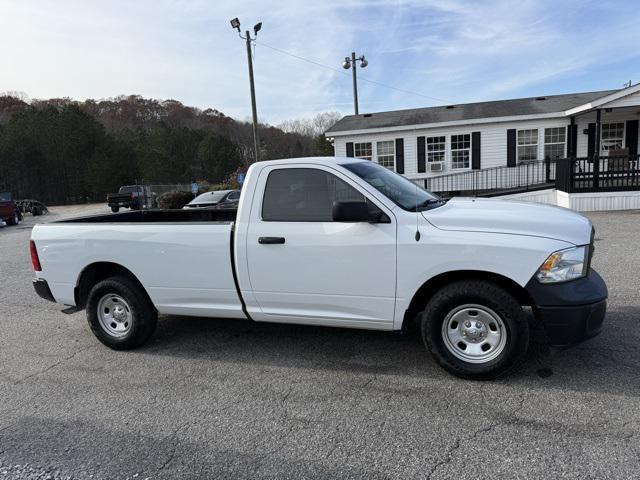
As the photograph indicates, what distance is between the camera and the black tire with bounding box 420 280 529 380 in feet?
11.9

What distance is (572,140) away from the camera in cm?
1842

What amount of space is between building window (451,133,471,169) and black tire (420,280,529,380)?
57.0 feet

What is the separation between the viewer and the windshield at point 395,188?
4.11 meters

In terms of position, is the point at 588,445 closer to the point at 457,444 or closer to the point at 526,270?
the point at 457,444

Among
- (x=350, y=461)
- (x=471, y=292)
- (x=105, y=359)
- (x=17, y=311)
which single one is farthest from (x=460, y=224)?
(x=17, y=311)

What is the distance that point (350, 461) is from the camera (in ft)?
9.45

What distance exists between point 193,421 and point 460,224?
8.33 ft

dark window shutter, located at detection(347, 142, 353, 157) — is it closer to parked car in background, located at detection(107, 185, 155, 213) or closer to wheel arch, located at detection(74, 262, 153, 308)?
parked car in background, located at detection(107, 185, 155, 213)

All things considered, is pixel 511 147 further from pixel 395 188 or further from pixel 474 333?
pixel 474 333

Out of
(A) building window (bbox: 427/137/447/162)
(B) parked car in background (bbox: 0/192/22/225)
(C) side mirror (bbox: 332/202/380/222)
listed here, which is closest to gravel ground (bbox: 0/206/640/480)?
(C) side mirror (bbox: 332/202/380/222)

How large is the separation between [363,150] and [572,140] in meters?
8.45

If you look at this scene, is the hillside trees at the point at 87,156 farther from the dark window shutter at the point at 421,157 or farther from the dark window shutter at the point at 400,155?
the dark window shutter at the point at 421,157

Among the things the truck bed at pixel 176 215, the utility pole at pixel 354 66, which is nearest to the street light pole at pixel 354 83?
the utility pole at pixel 354 66

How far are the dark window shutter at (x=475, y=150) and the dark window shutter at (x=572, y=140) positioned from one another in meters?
3.37
